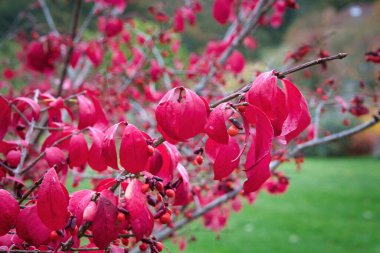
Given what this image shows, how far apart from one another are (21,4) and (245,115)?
12884 mm

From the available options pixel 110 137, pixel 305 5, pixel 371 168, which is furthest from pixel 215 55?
pixel 305 5

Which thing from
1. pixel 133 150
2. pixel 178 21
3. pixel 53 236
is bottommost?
pixel 53 236

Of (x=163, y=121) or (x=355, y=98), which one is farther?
(x=355, y=98)

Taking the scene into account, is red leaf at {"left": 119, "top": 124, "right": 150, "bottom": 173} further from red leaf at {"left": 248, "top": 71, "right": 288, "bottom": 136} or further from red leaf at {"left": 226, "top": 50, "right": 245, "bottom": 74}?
red leaf at {"left": 226, "top": 50, "right": 245, "bottom": 74}

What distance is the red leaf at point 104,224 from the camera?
29.6 inches

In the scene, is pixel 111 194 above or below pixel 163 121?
below

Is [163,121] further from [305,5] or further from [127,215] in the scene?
[305,5]

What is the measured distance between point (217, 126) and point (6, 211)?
1.36ft

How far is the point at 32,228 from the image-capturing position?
796 mm

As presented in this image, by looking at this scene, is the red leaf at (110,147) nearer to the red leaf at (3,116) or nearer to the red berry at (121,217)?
the red berry at (121,217)

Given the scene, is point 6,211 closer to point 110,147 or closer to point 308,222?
point 110,147

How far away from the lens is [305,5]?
22.3m

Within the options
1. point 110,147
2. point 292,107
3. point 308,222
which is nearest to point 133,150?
point 110,147

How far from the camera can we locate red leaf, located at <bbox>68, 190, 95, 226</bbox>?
784 mm
